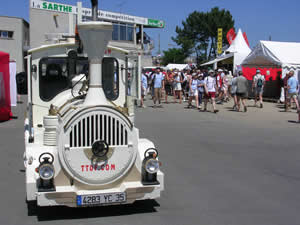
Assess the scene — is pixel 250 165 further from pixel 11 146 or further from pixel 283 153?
pixel 11 146

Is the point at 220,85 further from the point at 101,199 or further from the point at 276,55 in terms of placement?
the point at 101,199

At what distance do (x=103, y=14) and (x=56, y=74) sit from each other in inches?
1758

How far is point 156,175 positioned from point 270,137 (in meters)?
7.23

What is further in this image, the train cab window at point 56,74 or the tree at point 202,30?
the tree at point 202,30

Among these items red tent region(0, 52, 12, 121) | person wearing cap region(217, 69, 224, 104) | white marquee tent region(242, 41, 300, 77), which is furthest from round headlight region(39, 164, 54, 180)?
white marquee tent region(242, 41, 300, 77)

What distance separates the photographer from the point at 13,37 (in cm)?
4278

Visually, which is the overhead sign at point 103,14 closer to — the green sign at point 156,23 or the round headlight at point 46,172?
the green sign at point 156,23

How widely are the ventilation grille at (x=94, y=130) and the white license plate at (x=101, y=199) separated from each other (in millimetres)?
606

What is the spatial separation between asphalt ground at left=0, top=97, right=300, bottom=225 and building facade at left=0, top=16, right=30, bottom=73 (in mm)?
31111

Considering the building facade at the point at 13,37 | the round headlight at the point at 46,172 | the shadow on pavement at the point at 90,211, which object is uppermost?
the building facade at the point at 13,37

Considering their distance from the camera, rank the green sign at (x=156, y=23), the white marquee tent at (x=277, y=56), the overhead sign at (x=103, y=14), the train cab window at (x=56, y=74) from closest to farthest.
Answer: the train cab window at (x=56, y=74), the white marquee tent at (x=277, y=56), the overhead sign at (x=103, y=14), the green sign at (x=156, y=23)

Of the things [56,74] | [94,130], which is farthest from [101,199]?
[56,74]

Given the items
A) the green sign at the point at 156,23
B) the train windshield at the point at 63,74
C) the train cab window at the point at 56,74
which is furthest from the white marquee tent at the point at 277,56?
the green sign at the point at 156,23

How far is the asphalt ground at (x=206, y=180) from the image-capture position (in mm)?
5078
